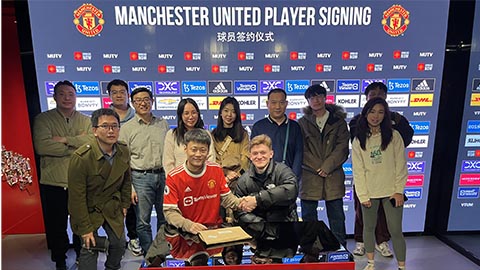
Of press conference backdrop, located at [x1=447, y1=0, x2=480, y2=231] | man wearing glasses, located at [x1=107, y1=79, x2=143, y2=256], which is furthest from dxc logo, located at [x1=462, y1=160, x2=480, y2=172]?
man wearing glasses, located at [x1=107, y1=79, x2=143, y2=256]

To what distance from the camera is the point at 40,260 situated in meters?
2.72

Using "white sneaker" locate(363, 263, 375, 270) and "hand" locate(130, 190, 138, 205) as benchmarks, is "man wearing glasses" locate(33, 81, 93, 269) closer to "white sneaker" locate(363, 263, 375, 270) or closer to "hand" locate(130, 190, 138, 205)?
"hand" locate(130, 190, 138, 205)

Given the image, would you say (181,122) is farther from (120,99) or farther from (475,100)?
(475,100)

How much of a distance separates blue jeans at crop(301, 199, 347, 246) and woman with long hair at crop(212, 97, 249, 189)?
65cm

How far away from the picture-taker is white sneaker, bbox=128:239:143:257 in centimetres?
271

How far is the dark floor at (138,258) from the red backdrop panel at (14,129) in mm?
140

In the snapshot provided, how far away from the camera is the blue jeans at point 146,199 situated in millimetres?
2559

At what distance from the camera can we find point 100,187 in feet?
7.30

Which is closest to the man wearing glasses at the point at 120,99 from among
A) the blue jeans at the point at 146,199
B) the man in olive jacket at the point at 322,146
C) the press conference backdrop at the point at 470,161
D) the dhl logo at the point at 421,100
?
the blue jeans at the point at 146,199

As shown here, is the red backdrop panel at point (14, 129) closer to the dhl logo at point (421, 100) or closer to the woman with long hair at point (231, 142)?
the woman with long hair at point (231, 142)

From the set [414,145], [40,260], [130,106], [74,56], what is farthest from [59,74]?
[414,145]

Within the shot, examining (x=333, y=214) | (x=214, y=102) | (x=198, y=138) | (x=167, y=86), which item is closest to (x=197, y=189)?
(x=198, y=138)

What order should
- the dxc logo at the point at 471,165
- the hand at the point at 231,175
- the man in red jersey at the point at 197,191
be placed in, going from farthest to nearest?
the dxc logo at the point at 471,165 < the hand at the point at 231,175 < the man in red jersey at the point at 197,191

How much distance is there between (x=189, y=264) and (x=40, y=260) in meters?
1.81
